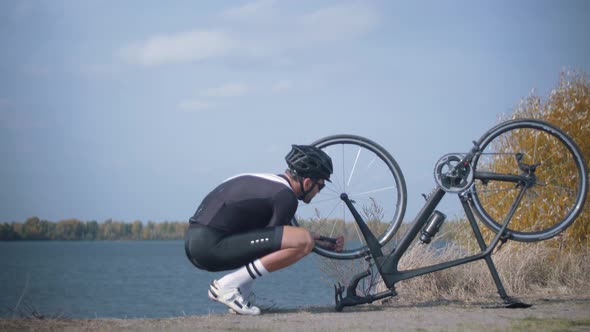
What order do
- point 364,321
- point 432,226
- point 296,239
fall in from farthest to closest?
point 432,226 < point 296,239 < point 364,321

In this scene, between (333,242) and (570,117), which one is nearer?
(333,242)

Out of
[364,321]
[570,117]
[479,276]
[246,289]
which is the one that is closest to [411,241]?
[364,321]

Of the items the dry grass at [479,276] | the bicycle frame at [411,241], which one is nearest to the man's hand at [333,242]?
the bicycle frame at [411,241]

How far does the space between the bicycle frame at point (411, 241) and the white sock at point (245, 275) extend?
0.91 metres

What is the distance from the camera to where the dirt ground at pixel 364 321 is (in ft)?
17.5

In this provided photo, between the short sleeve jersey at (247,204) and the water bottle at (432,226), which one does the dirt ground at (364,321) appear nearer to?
the water bottle at (432,226)

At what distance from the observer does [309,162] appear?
6.18 metres

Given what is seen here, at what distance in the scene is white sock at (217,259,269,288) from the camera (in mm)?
5902

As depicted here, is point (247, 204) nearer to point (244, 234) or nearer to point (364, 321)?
point (244, 234)

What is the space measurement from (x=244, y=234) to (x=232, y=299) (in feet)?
1.89

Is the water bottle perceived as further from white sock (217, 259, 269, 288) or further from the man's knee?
white sock (217, 259, 269, 288)

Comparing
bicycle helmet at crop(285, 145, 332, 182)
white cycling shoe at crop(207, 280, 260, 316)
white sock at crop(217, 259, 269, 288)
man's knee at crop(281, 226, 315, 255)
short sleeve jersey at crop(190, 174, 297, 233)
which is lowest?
white cycling shoe at crop(207, 280, 260, 316)

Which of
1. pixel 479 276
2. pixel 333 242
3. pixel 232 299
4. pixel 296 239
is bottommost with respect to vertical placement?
pixel 232 299

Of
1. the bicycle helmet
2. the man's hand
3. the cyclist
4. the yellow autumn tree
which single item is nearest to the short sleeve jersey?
the cyclist
